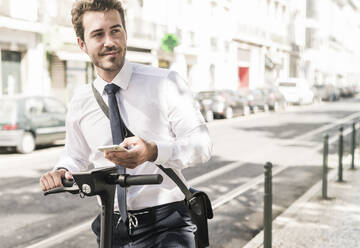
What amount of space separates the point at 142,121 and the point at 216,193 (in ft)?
18.9

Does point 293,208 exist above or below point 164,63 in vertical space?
below

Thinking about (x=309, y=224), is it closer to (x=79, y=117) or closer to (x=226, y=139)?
(x=79, y=117)

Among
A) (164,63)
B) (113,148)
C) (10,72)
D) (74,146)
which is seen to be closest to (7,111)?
(10,72)

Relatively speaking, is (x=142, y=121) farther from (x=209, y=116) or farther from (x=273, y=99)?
(x=273, y=99)

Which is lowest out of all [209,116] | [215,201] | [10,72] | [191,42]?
[215,201]

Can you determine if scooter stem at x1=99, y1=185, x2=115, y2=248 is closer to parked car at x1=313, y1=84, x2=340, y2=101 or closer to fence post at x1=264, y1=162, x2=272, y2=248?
fence post at x1=264, y1=162, x2=272, y2=248

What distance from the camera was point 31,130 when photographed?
503 inches

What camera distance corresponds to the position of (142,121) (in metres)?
2.21

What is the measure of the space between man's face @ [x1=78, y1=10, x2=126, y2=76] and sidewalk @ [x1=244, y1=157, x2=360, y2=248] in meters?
3.43

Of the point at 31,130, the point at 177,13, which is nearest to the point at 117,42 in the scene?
the point at 31,130

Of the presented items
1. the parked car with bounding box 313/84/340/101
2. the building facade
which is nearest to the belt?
the building facade

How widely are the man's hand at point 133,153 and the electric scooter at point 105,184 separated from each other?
64 millimetres

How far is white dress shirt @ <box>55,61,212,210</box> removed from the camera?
6.84 ft

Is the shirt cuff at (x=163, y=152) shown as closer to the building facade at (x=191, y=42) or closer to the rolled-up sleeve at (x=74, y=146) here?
the rolled-up sleeve at (x=74, y=146)
